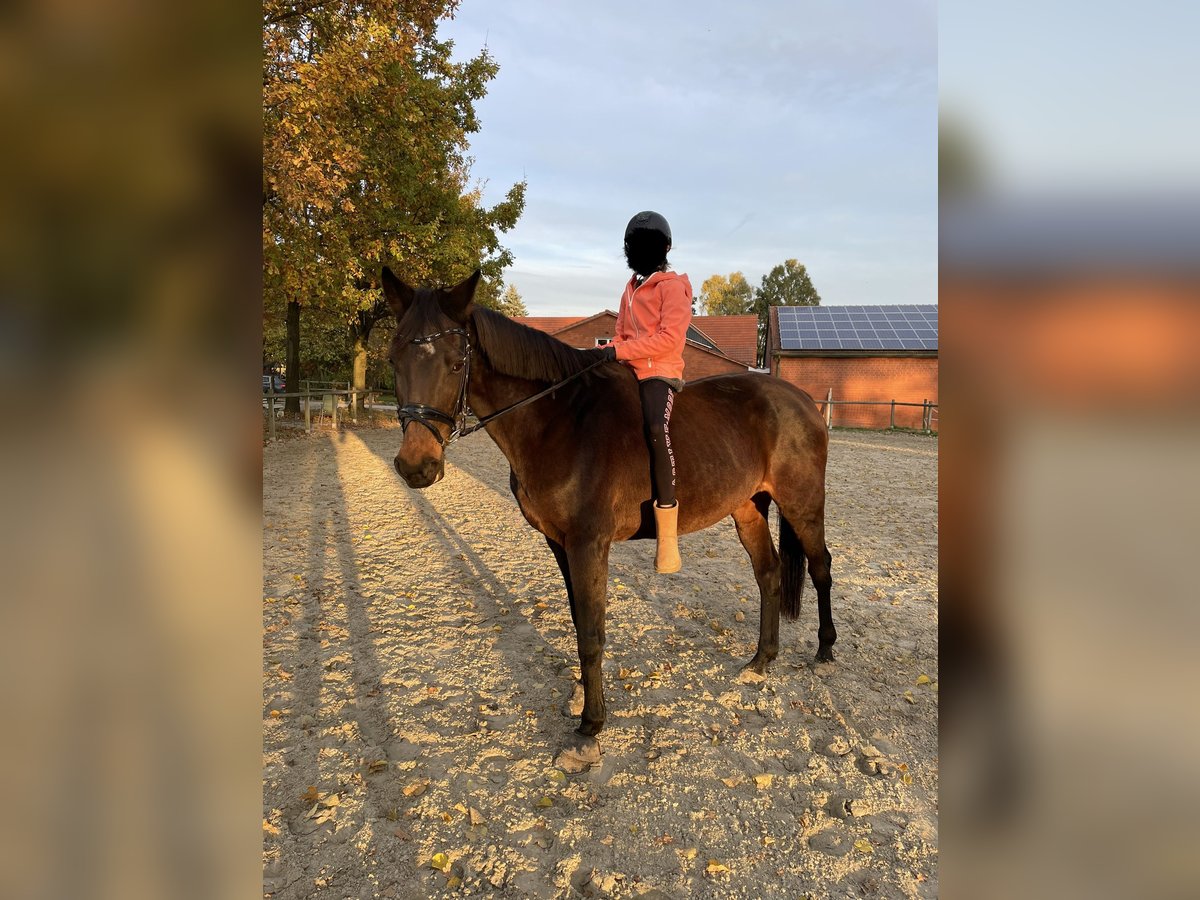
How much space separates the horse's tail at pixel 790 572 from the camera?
4707mm

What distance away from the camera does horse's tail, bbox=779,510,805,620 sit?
471 centimetres

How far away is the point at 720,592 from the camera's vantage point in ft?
19.7

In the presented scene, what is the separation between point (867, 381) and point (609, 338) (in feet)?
45.1

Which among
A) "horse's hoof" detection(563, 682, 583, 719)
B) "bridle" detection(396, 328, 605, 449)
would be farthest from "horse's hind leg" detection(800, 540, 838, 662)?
"bridle" detection(396, 328, 605, 449)

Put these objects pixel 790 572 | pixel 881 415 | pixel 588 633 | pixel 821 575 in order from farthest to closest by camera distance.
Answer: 1. pixel 881 415
2. pixel 790 572
3. pixel 821 575
4. pixel 588 633

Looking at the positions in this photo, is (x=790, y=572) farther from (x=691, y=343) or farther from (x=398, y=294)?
(x=691, y=343)

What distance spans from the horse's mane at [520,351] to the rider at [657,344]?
1.16 feet

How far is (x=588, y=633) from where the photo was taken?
11.3 ft

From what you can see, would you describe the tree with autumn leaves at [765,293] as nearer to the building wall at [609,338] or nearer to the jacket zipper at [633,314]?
the building wall at [609,338]

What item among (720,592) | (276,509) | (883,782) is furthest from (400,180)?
(883,782)

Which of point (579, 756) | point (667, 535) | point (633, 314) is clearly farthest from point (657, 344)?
point (579, 756)

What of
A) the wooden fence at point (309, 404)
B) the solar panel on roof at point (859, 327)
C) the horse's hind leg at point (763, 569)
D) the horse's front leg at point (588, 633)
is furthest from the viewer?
the solar panel on roof at point (859, 327)

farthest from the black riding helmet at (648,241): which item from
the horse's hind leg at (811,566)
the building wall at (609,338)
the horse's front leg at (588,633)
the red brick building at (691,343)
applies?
the building wall at (609,338)
